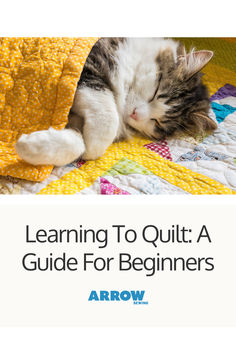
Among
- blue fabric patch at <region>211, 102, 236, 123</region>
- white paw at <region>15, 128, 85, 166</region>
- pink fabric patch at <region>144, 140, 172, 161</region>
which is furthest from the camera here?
blue fabric patch at <region>211, 102, 236, 123</region>

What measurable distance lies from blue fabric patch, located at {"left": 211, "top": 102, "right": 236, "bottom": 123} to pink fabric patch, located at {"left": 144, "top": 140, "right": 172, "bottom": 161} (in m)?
0.38

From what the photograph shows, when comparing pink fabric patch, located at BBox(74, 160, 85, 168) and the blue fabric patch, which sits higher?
the blue fabric patch

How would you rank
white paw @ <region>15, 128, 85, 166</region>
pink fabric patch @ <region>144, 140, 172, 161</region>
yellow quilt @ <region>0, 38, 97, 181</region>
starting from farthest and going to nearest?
1. pink fabric patch @ <region>144, 140, 172, 161</region>
2. yellow quilt @ <region>0, 38, 97, 181</region>
3. white paw @ <region>15, 128, 85, 166</region>

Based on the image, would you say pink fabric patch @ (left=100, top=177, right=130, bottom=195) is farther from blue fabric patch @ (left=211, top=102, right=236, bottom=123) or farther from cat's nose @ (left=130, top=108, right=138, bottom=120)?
blue fabric patch @ (left=211, top=102, right=236, bottom=123)

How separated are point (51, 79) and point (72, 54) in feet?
0.46

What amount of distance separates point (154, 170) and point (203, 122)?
0.47m

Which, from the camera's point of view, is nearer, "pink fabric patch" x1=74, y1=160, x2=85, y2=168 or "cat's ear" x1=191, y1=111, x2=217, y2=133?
"pink fabric patch" x1=74, y1=160, x2=85, y2=168

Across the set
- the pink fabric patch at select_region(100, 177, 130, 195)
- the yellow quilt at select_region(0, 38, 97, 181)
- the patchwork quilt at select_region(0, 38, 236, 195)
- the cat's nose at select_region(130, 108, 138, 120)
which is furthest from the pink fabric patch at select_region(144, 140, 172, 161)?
the yellow quilt at select_region(0, 38, 97, 181)

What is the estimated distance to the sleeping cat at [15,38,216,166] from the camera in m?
1.29

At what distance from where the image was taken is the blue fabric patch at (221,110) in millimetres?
1685

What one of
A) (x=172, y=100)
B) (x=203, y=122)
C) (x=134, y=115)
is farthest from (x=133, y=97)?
(x=203, y=122)

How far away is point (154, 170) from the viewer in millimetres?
1274

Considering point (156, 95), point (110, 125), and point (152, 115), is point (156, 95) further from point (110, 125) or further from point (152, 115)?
point (110, 125)

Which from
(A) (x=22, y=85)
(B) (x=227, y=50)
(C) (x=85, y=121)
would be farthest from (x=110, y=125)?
(B) (x=227, y=50)
